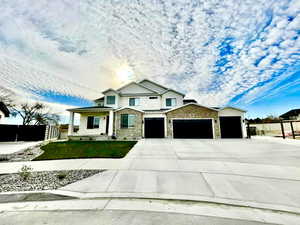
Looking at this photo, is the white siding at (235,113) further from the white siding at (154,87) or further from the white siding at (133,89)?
the white siding at (133,89)

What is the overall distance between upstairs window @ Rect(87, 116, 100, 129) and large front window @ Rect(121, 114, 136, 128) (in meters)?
3.38

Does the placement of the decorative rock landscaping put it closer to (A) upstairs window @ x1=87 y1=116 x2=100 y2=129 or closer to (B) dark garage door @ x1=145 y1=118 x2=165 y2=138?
(A) upstairs window @ x1=87 y1=116 x2=100 y2=129

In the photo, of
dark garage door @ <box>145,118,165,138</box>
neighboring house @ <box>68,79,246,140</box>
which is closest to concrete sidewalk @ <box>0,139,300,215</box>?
neighboring house @ <box>68,79,246,140</box>

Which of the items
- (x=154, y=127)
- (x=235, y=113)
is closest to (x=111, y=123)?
(x=154, y=127)

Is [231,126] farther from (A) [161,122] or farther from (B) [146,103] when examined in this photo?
(B) [146,103]

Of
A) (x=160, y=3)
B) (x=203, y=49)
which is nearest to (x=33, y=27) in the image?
(x=160, y=3)

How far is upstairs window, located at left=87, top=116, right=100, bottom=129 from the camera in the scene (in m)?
16.9

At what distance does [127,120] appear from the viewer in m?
16.0

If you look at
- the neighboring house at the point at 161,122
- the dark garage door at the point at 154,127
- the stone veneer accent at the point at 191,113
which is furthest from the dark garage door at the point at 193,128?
the dark garage door at the point at 154,127

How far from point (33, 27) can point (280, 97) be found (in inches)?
1170

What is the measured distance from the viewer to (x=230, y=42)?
Result: 1064cm

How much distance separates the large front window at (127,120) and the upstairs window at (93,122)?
338 centimetres

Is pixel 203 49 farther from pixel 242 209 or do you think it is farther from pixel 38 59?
pixel 38 59

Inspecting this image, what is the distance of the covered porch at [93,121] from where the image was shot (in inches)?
620
